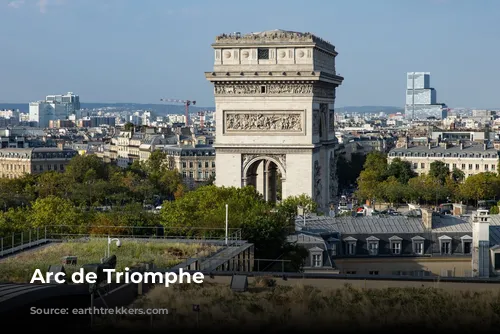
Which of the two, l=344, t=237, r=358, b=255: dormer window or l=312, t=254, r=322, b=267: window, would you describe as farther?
l=344, t=237, r=358, b=255: dormer window

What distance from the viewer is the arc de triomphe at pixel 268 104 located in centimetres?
4569

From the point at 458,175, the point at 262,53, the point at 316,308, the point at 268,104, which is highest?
the point at 262,53

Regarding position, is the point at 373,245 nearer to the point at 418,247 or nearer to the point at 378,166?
the point at 418,247

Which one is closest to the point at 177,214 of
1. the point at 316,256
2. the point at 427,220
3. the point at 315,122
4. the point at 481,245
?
the point at 316,256

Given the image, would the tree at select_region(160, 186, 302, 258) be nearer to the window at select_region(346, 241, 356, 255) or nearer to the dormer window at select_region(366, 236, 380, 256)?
the window at select_region(346, 241, 356, 255)

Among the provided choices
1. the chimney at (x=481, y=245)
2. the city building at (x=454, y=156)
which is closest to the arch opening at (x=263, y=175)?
the chimney at (x=481, y=245)

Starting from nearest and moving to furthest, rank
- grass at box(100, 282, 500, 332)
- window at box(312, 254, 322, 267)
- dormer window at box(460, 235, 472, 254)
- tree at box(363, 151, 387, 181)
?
grass at box(100, 282, 500, 332)
window at box(312, 254, 322, 267)
dormer window at box(460, 235, 472, 254)
tree at box(363, 151, 387, 181)

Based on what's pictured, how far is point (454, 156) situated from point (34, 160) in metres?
36.6

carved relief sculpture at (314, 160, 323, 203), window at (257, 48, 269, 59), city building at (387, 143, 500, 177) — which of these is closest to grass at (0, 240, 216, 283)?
window at (257, 48, 269, 59)

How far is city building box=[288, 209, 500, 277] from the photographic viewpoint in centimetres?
3228

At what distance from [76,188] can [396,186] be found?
22654 mm

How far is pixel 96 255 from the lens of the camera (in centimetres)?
2353

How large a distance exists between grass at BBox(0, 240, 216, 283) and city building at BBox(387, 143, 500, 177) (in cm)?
7391

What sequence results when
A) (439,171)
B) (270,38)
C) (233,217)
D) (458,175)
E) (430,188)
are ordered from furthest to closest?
1. (458,175)
2. (439,171)
3. (430,188)
4. (270,38)
5. (233,217)
